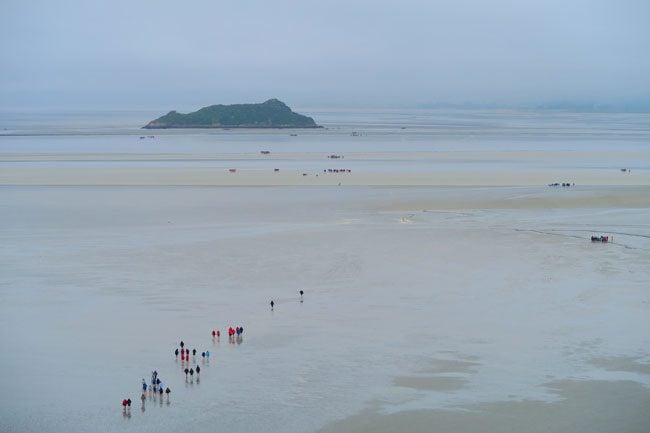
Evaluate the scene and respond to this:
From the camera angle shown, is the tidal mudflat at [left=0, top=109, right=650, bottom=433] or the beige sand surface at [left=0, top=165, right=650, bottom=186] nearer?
the tidal mudflat at [left=0, top=109, right=650, bottom=433]

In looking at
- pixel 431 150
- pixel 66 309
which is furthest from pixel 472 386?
pixel 431 150

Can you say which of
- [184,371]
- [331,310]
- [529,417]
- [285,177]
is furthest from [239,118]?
[529,417]

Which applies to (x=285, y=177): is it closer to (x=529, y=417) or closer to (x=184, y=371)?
(x=184, y=371)

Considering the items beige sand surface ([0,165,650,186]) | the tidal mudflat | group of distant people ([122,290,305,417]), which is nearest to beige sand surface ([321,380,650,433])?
the tidal mudflat

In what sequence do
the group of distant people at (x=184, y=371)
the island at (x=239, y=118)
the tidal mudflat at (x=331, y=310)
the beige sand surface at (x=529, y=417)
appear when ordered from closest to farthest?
the beige sand surface at (x=529, y=417)
the tidal mudflat at (x=331, y=310)
the group of distant people at (x=184, y=371)
the island at (x=239, y=118)

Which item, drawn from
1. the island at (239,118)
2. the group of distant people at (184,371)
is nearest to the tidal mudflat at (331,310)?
the group of distant people at (184,371)

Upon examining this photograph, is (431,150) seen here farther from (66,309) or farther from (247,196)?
(66,309)

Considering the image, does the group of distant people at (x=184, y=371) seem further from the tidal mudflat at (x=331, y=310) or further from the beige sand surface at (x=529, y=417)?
the beige sand surface at (x=529, y=417)

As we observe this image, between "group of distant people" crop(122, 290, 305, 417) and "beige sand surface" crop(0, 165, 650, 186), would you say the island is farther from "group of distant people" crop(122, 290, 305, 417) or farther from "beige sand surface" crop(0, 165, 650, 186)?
"group of distant people" crop(122, 290, 305, 417)
